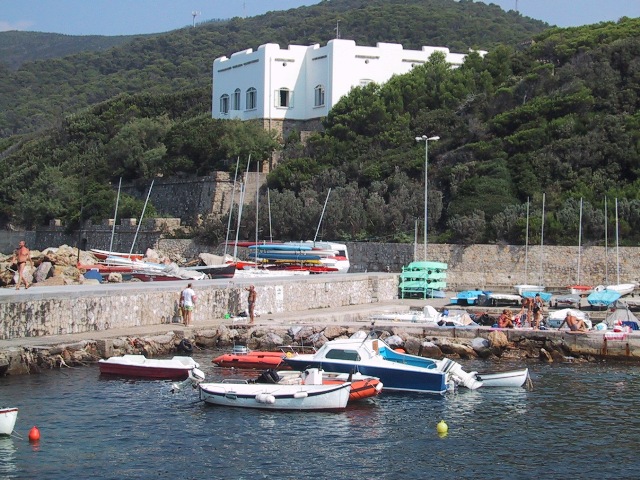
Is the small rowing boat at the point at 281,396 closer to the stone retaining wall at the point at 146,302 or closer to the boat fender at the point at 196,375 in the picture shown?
the boat fender at the point at 196,375

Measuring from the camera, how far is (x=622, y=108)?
5844 cm

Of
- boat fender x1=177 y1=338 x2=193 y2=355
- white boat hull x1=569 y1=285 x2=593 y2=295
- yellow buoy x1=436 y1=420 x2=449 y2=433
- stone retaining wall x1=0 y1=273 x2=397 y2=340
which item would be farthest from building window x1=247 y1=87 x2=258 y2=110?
yellow buoy x1=436 y1=420 x2=449 y2=433

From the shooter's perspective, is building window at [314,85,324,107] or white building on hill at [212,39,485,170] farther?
building window at [314,85,324,107]

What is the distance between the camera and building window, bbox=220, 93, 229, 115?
73.8 m

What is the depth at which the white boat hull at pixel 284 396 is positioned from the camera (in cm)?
2120

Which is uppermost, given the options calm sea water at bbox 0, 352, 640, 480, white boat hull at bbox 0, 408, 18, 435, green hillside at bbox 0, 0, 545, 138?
green hillside at bbox 0, 0, 545, 138

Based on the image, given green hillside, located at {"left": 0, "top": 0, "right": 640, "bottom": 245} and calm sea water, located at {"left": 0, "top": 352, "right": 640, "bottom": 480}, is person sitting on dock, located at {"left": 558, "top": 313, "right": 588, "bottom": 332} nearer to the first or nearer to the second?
calm sea water, located at {"left": 0, "top": 352, "right": 640, "bottom": 480}

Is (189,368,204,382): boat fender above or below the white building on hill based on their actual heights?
below

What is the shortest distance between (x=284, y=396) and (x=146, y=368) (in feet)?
14.9

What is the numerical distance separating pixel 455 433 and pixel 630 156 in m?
37.9

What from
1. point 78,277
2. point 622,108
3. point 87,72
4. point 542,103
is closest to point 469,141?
point 542,103

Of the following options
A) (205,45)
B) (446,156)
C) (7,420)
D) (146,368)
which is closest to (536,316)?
(146,368)

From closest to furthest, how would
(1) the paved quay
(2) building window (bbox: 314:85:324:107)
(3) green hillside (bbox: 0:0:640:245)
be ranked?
(1) the paved quay
(3) green hillside (bbox: 0:0:640:245)
(2) building window (bbox: 314:85:324:107)

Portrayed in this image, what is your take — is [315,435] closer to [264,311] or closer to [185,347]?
[185,347]
